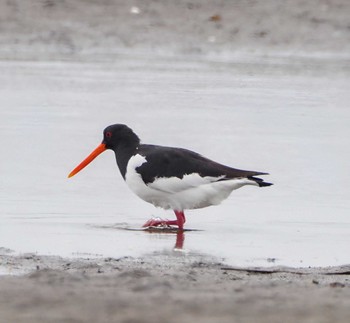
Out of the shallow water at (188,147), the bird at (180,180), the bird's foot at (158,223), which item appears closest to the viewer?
the shallow water at (188,147)

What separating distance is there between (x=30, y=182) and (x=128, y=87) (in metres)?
5.09

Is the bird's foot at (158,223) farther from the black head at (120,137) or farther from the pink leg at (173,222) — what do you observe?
the black head at (120,137)

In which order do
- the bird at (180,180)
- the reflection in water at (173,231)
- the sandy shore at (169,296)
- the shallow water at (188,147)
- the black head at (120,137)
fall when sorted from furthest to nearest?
the black head at (120,137), the bird at (180,180), the reflection in water at (173,231), the shallow water at (188,147), the sandy shore at (169,296)

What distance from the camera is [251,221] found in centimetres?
894

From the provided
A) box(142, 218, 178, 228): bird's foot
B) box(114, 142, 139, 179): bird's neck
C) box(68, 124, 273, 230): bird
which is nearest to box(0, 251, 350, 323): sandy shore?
box(142, 218, 178, 228): bird's foot

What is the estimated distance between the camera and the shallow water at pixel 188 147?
27.1 ft

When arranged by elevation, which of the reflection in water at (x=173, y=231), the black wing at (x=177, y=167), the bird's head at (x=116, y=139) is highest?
the bird's head at (x=116, y=139)

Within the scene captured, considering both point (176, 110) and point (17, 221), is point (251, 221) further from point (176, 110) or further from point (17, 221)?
point (176, 110)

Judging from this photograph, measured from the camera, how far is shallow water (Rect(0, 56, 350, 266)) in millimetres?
8266

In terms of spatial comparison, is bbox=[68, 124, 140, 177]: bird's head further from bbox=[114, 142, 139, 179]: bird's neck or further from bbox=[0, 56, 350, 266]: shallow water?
bbox=[0, 56, 350, 266]: shallow water

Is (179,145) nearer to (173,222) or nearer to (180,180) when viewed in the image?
(180,180)

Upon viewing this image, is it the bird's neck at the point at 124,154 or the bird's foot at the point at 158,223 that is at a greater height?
the bird's neck at the point at 124,154

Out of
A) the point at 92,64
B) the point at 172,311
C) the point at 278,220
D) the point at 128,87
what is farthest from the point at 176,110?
the point at 172,311

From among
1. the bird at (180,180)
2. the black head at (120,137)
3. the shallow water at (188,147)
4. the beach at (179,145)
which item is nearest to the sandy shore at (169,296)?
the beach at (179,145)
